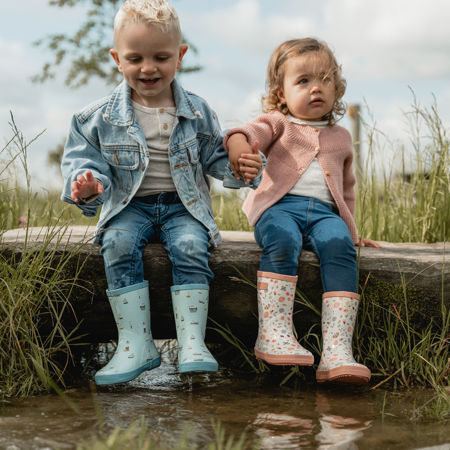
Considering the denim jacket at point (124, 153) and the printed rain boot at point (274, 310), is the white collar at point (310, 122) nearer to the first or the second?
the denim jacket at point (124, 153)

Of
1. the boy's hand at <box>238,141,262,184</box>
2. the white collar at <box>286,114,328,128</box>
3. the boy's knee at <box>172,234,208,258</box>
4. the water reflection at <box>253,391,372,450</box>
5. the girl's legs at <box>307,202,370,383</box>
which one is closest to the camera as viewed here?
the water reflection at <box>253,391,372,450</box>

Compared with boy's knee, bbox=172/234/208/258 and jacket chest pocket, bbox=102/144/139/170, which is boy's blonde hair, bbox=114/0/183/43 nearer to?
jacket chest pocket, bbox=102/144/139/170

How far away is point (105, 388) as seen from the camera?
2666mm

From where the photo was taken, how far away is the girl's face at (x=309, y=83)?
3.14 metres

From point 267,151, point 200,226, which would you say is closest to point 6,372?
point 200,226

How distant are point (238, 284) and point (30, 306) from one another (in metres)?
0.96

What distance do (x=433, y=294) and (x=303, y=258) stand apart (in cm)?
68

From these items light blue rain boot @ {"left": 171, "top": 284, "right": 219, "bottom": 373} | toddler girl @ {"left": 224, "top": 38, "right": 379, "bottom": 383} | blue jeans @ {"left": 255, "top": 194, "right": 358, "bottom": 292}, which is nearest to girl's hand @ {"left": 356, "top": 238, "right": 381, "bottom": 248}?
toddler girl @ {"left": 224, "top": 38, "right": 379, "bottom": 383}

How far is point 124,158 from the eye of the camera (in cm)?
286

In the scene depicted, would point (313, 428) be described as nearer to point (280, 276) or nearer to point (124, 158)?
point (280, 276)

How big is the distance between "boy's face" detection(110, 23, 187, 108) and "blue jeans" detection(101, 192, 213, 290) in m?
0.53

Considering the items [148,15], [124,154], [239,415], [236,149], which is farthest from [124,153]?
[239,415]

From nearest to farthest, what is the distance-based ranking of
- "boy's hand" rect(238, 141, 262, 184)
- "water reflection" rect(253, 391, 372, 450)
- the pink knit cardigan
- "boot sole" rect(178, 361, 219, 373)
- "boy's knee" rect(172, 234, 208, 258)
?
1. "water reflection" rect(253, 391, 372, 450)
2. "boot sole" rect(178, 361, 219, 373)
3. "boy's knee" rect(172, 234, 208, 258)
4. "boy's hand" rect(238, 141, 262, 184)
5. the pink knit cardigan

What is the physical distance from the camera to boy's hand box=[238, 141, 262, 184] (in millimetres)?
2811
